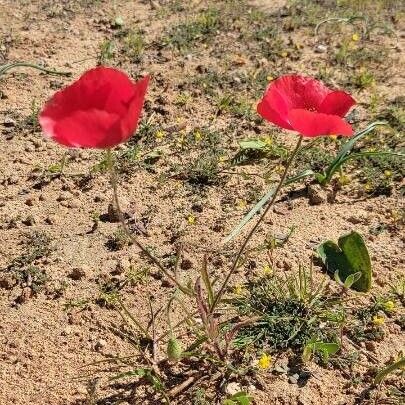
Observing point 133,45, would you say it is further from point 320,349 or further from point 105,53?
point 320,349

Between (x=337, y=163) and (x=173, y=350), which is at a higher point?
(x=337, y=163)

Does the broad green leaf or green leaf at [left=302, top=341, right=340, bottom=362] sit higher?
the broad green leaf

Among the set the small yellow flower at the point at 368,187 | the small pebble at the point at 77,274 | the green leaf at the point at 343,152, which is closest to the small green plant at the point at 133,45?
the green leaf at the point at 343,152

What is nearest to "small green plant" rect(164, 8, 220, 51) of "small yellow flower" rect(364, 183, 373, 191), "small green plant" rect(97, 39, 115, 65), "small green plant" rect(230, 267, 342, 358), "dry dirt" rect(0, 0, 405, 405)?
"dry dirt" rect(0, 0, 405, 405)

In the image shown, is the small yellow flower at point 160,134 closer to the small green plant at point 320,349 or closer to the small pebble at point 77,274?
the small pebble at point 77,274

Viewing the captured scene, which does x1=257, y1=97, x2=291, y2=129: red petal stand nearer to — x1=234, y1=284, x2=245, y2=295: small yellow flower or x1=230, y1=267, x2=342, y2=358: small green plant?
x1=230, y1=267, x2=342, y2=358: small green plant

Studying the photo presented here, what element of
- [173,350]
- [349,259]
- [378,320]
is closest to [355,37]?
[349,259]
